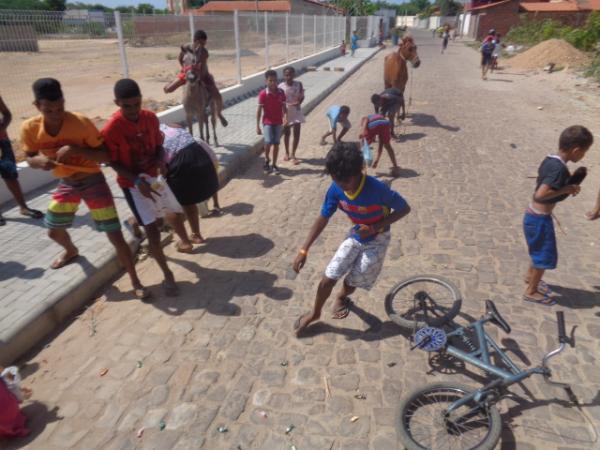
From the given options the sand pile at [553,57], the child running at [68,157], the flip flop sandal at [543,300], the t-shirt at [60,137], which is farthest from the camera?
the sand pile at [553,57]

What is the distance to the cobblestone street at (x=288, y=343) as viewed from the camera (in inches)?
111

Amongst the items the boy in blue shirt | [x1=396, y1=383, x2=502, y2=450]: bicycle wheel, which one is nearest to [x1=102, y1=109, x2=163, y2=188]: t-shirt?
the boy in blue shirt

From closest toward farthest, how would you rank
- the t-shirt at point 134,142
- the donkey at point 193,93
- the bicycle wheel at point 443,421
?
1. the bicycle wheel at point 443,421
2. the t-shirt at point 134,142
3. the donkey at point 193,93

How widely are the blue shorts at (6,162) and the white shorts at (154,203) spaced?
2.43 meters

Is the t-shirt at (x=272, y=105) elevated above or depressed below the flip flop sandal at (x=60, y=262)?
above

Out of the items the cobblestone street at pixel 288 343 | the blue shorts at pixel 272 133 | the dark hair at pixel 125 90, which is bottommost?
the cobblestone street at pixel 288 343

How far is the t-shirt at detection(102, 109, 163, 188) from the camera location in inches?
142

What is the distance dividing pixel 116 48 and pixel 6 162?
184 inches

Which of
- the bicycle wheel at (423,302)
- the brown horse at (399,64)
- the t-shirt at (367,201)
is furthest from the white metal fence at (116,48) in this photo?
the bicycle wheel at (423,302)

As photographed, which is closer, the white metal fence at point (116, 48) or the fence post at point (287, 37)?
the white metal fence at point (116, 48)

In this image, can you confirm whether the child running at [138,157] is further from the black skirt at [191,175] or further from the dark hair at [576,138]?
the dark hair at [576,138]

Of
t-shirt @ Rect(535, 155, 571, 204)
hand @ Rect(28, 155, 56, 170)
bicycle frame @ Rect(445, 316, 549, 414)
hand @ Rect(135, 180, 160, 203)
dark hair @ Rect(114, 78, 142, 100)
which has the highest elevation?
dark hair @ Rect(114, 78, 142, 100)

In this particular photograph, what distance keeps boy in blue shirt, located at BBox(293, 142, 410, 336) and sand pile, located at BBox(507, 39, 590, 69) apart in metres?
23.3

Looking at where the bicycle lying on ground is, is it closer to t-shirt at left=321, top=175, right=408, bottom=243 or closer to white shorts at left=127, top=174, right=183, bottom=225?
t-shirt at left=321, top=175, right=408, bottom=243
